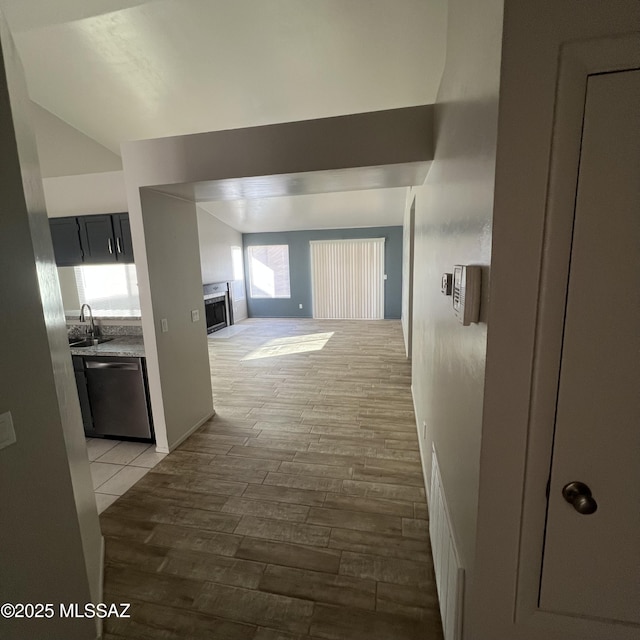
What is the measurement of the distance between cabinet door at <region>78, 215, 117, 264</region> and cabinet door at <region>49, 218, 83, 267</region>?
90 millimetres

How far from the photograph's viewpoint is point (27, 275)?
1148mm

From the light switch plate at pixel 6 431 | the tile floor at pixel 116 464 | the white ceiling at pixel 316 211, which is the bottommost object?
the tile floor at pixel 116 464

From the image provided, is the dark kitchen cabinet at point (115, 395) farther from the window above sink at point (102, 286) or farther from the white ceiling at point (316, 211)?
the white ceiling at point (316, 211)

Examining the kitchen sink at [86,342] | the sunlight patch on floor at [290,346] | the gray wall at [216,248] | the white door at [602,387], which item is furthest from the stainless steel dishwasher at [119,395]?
the gray wall at [216,248]

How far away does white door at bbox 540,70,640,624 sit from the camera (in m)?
0.68

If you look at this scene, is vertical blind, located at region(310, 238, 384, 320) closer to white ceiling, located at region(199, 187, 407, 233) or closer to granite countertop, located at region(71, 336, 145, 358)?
white ceiling, located at region(199, 187, 407, 233)

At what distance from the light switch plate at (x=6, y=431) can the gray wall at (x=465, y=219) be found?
4.91 ft

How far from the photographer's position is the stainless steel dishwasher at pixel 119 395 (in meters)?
2.76

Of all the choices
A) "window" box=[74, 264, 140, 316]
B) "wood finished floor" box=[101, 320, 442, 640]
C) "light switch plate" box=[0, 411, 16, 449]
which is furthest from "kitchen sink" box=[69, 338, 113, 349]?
"light switch plate" box=[0, 411, 16, 449]

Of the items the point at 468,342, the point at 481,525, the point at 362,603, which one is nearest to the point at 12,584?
the point at 362,603

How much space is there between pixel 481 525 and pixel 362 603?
0.99 meters

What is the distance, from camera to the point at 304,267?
8695 millimetres

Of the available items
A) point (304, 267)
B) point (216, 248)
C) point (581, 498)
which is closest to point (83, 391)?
point (581, 498)

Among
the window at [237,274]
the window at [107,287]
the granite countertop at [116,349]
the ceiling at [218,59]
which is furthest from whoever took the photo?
the window at [237,274]
